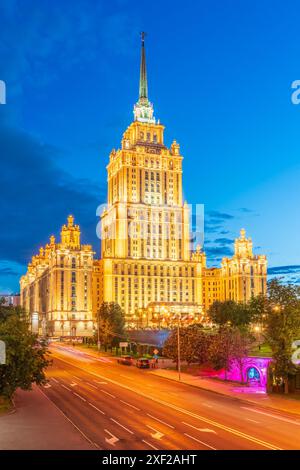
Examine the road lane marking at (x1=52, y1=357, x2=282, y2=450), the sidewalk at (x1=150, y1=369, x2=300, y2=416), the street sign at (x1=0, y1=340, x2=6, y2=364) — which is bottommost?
the sidewalk at (x1=150, y1=369, x2=300, y2=416)

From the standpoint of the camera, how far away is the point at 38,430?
105 feet

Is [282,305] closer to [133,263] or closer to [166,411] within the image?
[166,411]

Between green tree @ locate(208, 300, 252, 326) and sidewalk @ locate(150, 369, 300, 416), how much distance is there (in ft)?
178

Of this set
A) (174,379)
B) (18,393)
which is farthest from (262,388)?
(18,393)

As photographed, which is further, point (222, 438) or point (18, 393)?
point (18, 393)

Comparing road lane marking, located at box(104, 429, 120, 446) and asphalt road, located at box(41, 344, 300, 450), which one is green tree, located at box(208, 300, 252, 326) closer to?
asphalt road, located at box(41, 344, 300, 450)

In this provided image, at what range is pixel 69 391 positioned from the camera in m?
51.4

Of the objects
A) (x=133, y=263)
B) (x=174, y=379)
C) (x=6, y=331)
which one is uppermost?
(x=133, y=263)

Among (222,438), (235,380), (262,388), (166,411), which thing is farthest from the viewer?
(235,380)

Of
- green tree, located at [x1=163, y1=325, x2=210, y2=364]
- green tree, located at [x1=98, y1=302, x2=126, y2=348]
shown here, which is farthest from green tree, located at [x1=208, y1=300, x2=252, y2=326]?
green tree, located at [x1=163, y1=325, x2=210, y2=364]

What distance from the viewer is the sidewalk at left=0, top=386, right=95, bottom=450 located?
1109 inches

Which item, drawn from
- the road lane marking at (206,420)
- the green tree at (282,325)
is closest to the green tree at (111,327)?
the road lane marking at (206,420)
